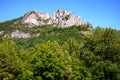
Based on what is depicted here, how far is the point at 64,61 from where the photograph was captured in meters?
63.4

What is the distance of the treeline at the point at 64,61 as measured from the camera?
195 ft

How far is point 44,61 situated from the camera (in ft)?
195

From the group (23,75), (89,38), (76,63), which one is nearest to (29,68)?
(23,75)

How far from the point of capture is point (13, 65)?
59938 mm

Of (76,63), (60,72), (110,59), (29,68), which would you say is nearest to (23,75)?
(29,68)

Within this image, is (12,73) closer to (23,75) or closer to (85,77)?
(23,75)

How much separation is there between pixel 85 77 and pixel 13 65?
44.5 feet

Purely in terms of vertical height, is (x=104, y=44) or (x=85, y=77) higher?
(x=104, y=44)

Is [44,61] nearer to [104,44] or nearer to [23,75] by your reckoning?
[23,75]

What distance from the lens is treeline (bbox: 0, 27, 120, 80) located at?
5941 cm

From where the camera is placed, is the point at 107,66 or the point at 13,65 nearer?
the point at 13,65

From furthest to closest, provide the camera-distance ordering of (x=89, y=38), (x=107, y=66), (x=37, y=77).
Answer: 1. (x=89, y=38)
2. (x=107, y=66)
3. (x=37, y=77)

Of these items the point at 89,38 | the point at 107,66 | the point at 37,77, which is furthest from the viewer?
the point at 89,38

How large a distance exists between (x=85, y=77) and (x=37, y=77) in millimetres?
10958
